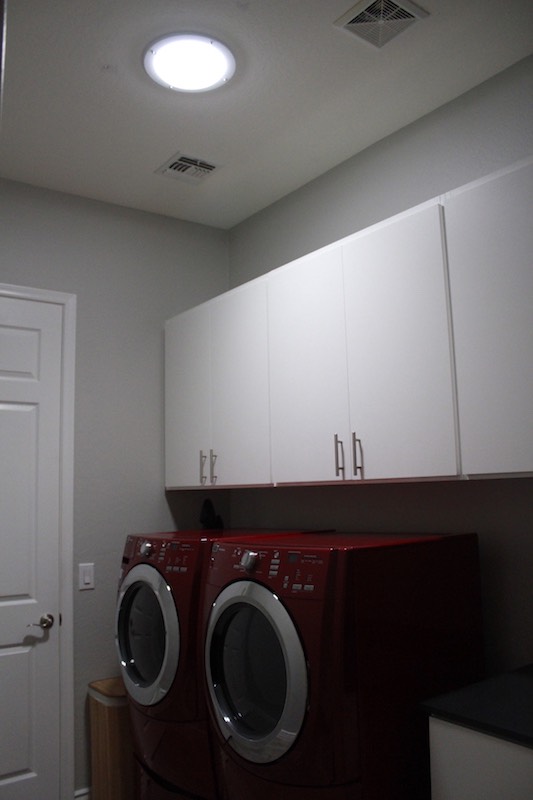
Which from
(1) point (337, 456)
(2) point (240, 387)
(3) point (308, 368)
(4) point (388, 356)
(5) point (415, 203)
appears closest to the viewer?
(4) point (388, 356)

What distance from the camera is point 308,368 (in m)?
2.49

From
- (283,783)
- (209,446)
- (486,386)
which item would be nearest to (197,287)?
(209,446)

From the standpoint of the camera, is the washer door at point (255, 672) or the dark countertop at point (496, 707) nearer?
the dark countertop at point (496, 707)

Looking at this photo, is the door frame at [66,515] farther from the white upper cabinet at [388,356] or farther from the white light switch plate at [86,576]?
the white upper cabinet at [388,356]

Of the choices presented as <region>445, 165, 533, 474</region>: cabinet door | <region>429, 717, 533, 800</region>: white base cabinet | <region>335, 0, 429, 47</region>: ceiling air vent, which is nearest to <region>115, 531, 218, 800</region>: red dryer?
<region>429, 717, 533, 800</region>: white base cabinet

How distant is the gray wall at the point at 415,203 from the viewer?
218cm

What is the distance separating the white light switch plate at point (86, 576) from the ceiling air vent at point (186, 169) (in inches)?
71.3

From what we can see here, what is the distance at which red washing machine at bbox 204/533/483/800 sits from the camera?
1.79 metres

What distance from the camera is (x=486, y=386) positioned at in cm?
186

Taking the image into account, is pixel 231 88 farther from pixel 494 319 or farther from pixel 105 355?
pixel 105 355

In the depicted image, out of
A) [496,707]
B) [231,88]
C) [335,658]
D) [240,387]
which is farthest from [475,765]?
[231,88]

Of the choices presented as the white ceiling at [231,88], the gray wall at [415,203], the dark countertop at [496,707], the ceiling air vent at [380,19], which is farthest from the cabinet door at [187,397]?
the dark countertop at [496,707]

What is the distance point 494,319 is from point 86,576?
2.15 metres

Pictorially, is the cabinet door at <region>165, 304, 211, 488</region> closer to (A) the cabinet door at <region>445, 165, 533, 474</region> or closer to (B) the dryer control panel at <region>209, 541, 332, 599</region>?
(B) the dryer control panel at <region>209, 541, 332, 599</region>
